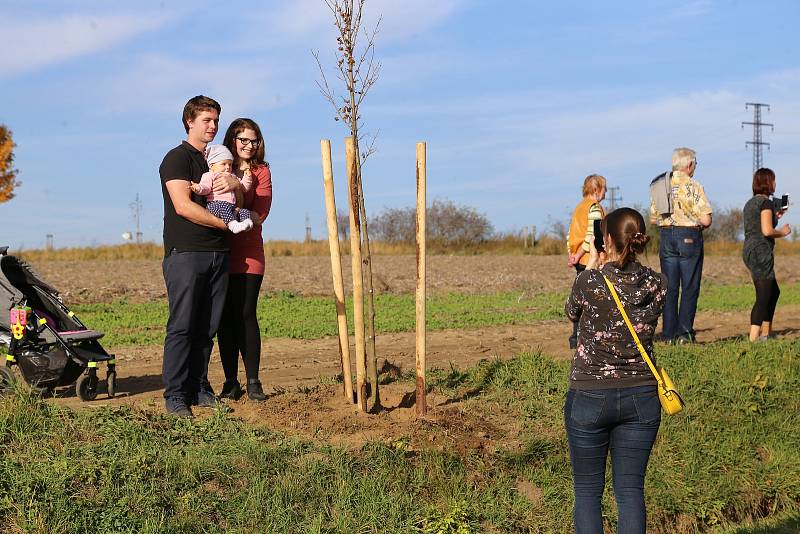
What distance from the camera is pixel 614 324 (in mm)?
4773

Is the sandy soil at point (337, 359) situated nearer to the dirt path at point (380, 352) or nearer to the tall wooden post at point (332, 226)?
the dirt path at point (380, 352)

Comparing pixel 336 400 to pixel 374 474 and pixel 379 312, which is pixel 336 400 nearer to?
pixel 374 474

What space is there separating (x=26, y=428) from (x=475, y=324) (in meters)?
9.09

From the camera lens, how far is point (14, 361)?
754 centimetres

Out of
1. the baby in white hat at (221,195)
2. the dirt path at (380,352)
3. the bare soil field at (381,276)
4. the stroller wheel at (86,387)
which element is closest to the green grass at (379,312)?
the dirt path at (380,352)

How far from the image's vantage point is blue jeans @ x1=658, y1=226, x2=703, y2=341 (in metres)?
10.5

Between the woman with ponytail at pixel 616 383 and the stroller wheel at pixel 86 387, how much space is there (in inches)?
174

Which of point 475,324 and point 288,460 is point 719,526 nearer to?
point 288,460

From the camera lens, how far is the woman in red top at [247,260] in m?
7.25

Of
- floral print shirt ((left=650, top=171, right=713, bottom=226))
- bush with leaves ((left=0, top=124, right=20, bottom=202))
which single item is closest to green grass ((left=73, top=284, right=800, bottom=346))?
floral print shirt ((left=650, top=171, right=713, bottom=226))

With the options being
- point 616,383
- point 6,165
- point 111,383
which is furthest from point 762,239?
point 6,165

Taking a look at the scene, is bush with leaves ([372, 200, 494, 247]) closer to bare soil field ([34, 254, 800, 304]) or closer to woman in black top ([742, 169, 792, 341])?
bare soil field ([34, 254, 800, 304])

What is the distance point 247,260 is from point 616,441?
361cm

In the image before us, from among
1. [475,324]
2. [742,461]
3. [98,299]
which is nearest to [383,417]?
[742,461]
